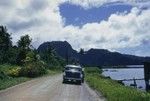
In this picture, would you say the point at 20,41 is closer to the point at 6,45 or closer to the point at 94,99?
the point at 6,45

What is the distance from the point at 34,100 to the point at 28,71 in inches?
1788

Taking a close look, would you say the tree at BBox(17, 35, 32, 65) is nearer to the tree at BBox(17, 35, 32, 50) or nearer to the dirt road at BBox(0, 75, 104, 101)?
the tree at BBox(17, 35, 32, 50)

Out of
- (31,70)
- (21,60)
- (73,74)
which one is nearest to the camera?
(73,74)

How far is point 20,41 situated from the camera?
4338 inches

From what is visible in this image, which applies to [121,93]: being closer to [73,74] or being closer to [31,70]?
[73,74]

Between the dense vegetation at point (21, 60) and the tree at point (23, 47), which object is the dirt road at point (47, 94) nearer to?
the dense vegetation at point (21, 60)

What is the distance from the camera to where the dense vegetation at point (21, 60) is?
2718 inches

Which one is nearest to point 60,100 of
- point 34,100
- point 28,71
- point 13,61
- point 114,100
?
point 34,100

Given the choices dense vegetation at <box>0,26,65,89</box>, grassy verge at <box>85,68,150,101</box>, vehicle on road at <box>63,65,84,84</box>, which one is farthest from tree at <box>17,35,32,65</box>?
grassy verge at <box>85,68,150,101</box>

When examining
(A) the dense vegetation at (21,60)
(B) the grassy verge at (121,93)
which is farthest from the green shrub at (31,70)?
(B) the grassy verge at (121,93)

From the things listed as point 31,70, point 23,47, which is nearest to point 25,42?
point 23,47

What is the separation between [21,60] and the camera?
→ 9850 cm

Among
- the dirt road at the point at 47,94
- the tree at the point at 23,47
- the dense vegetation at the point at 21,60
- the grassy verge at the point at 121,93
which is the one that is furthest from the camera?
the tree at the point at 23,47

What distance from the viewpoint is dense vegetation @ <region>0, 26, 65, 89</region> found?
226ft
